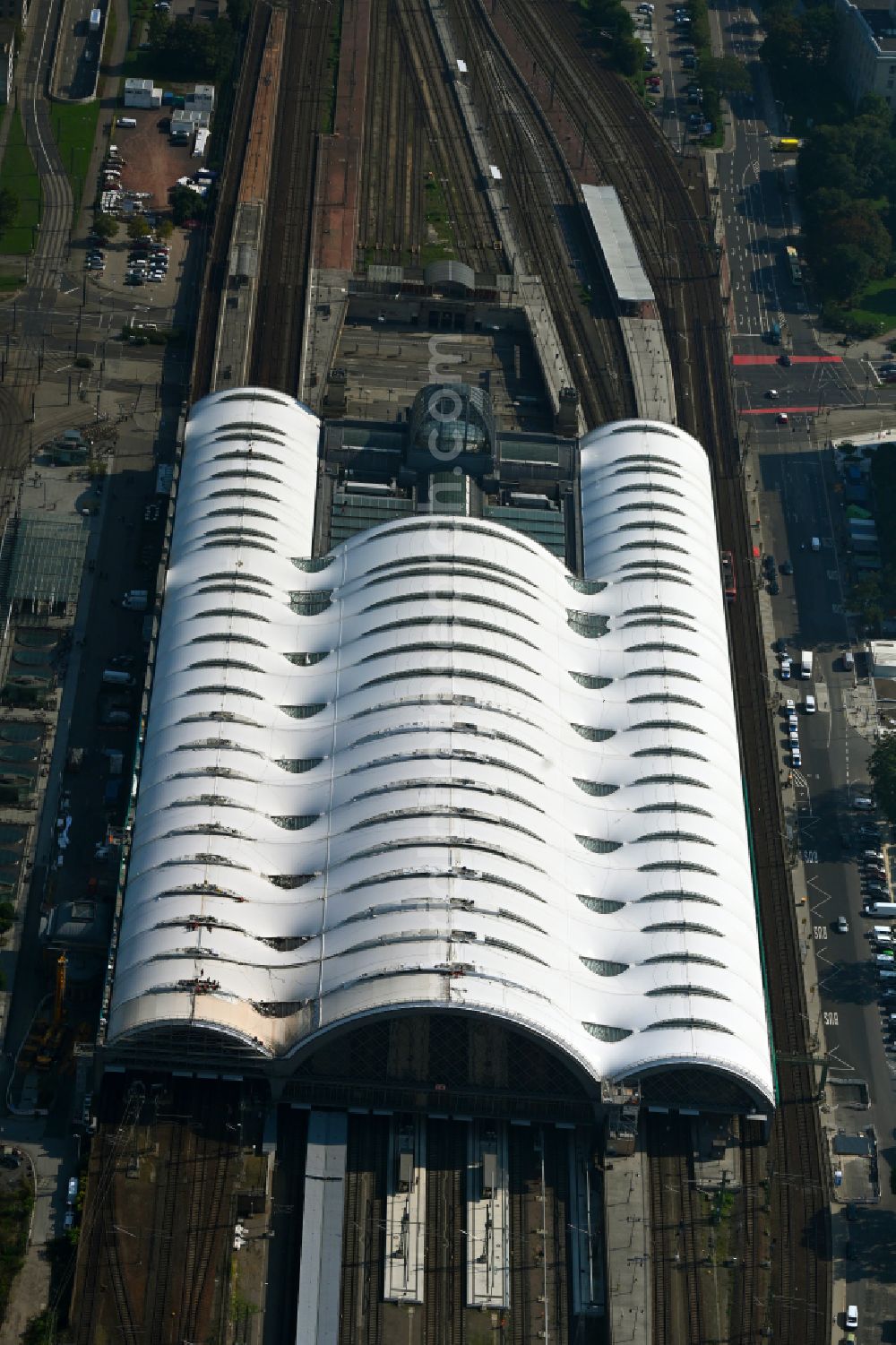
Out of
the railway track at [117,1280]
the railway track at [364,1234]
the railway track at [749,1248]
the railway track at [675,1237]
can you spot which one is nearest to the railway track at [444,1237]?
the railway track at [364,1234]

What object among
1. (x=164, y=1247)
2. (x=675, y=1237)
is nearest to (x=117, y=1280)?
(x=164, y=1247)

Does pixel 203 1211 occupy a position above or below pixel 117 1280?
above

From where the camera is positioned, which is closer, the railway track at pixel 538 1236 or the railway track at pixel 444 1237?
the railway track at pixel 444 1237

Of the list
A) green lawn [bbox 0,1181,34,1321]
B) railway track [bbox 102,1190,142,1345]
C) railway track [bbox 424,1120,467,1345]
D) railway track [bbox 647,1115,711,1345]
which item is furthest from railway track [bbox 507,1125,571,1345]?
green lawn [bbox 0,1181,34,1321]

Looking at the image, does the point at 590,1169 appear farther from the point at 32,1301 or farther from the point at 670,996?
the point at 32,1301

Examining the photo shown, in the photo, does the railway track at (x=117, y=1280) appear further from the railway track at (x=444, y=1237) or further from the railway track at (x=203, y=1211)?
the railway track at (x=444, y=1237)

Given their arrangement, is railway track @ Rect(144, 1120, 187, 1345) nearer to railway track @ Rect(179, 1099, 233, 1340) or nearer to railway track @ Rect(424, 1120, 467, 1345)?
railway track @ Rect(179, 1099, 233, 1340)

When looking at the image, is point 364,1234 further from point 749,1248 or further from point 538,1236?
point 749,1248

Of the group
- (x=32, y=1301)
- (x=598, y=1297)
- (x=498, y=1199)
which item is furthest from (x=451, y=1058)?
(x=32, y=1301)

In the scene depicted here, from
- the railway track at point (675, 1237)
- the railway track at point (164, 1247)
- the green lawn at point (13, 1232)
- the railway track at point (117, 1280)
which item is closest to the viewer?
the railway track at point (117, 1280)
